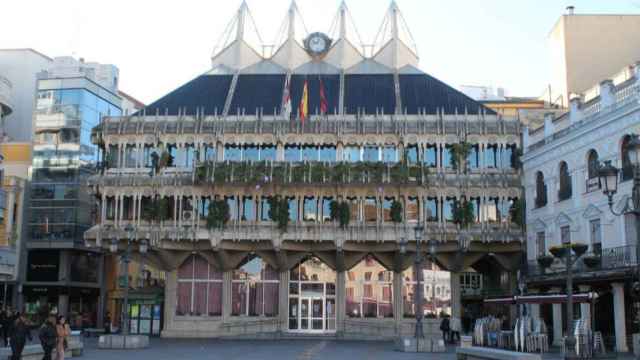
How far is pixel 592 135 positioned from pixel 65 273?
49.9m

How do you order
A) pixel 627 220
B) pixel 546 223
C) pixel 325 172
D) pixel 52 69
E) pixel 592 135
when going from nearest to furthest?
pixel 627 220, pixel 592 135, pixel 546 223, pixel 325 172, pixel 52 69

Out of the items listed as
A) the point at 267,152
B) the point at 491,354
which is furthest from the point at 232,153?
the point at 491,354

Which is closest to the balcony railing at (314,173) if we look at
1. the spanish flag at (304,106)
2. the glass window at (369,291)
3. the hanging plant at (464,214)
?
the hanging plant at (464,214)

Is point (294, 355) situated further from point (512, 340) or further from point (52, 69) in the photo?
point (52, 69)

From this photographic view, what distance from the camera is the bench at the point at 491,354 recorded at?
23.2m

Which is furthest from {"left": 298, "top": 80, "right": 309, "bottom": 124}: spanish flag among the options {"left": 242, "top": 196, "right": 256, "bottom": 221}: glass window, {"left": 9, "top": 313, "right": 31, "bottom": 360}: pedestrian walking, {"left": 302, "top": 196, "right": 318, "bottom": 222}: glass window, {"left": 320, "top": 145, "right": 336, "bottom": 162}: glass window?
{"left": 9, "top": 313, "right": 31, "bottom": 360}: pedestrian walking

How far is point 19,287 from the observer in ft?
236

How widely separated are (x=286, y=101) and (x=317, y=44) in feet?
34.1

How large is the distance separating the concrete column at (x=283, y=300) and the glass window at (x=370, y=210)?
7.00 m

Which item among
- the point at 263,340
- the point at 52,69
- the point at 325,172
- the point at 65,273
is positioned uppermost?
the point at 52,69

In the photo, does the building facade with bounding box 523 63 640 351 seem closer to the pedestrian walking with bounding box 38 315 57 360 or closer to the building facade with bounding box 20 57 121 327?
the pedestrian walking with bounding box 38 315 57 360

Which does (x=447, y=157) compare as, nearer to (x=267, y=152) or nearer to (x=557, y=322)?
(x=267, y=152)

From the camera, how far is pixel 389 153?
5462 cm

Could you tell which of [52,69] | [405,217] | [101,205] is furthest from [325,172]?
[52,69]
